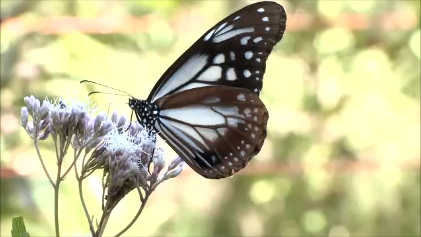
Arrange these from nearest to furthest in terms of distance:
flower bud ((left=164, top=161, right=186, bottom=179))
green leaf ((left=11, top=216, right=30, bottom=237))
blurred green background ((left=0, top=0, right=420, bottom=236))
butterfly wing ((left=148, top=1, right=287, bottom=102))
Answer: green leaf ((left=11, top=216, right=30, bottom=237)) < flower bud ((left=164, top=161, right=186, bottom=179)) < butterfly wing ((left=148, top=1, right=287, bottom=102)) < blurred green background ((left=0, top=0, right=420, bottom=236))

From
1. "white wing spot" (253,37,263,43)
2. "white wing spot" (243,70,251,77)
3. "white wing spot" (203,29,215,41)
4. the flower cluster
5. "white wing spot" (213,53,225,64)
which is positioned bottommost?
the flower cluster

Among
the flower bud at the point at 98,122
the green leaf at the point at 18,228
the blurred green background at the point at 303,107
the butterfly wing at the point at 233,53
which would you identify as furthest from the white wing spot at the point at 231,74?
the blurred green background at the point at 303,107

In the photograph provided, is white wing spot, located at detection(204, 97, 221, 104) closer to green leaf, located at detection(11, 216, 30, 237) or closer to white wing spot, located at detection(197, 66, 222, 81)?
white wing spot, located at detection(197, 66, 222, 81)

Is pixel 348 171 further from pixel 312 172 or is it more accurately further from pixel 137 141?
pixel 137 141

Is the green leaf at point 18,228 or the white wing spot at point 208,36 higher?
the white wing spot at point 208,36

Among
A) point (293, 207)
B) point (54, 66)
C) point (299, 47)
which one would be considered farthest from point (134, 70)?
point (293, 207)

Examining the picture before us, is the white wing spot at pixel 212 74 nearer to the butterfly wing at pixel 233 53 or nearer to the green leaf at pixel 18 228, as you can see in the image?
the butterfly wing at pixel 233 53

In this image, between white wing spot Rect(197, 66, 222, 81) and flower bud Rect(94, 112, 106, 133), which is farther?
white wing spot Rect(197, 66, 222, 81)

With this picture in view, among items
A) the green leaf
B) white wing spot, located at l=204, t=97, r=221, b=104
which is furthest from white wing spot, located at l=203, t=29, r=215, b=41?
the green leaf
